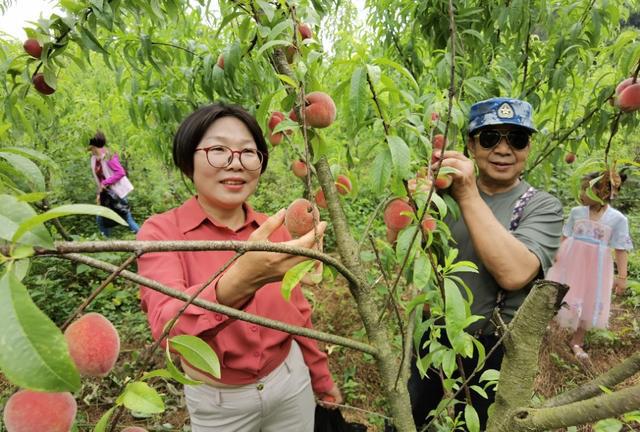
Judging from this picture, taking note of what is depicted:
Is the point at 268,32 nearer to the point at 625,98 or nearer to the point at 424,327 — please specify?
the point at 424,327

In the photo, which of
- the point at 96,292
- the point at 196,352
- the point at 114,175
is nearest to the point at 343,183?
the point at 196,352

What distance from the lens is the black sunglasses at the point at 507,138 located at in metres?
1.35

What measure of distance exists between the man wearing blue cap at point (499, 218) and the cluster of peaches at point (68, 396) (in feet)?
2.94

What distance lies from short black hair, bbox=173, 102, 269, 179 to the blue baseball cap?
745 millimetres

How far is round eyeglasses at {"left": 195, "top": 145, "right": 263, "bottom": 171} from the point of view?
1168mm

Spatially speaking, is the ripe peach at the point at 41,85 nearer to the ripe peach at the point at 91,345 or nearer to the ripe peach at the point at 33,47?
the ripe peach at the point at 33,47

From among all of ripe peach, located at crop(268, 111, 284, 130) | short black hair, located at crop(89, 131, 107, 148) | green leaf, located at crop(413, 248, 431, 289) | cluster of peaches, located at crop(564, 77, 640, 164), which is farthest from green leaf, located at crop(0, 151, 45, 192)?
short black hair, located at crop(89, 131, 107, 148)

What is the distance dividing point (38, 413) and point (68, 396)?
0.03 metres

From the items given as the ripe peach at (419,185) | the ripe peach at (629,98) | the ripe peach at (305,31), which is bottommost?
the ripe peach at (419,185)

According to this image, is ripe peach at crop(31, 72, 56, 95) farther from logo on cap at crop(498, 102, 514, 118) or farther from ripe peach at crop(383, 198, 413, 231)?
logo on cap at crop(498, 102, 514, 118)

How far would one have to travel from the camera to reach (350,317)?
3365 millimetres

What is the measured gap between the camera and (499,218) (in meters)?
1.39

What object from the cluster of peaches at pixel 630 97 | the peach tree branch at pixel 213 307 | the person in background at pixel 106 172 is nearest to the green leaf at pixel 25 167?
the peach tree branch at pixel 213 307

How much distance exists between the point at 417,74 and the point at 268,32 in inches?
54.0
